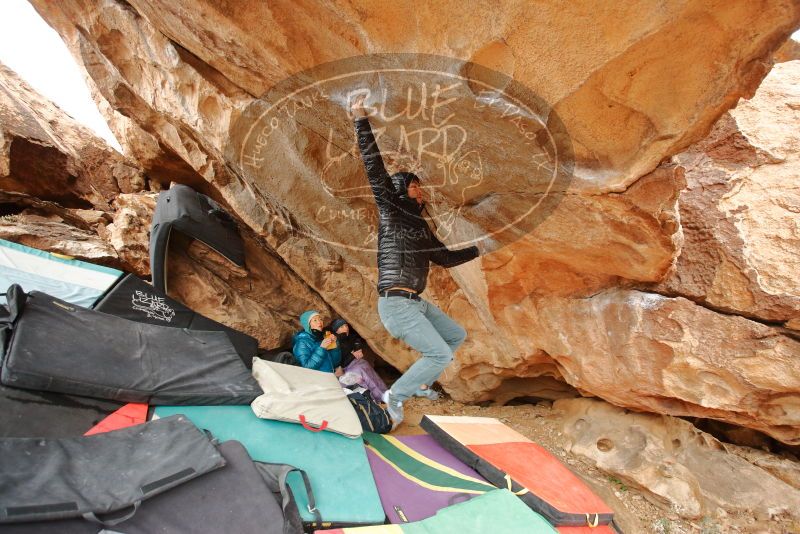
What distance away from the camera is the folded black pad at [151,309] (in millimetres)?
3822

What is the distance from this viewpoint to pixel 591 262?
3014mm

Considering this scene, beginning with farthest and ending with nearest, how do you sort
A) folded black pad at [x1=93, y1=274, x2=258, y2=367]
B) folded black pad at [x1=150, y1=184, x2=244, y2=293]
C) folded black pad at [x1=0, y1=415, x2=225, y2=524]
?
folded black pad at [x1=150, y1=184, x2=244, y2=293] → folded black pad at [x1=93, y1=274, x2=258, y2=367] → folded black pad at [x1=0, y1=415, x2=225, y2=524]

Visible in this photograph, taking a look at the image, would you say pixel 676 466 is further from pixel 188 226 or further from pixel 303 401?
pixel 188 226

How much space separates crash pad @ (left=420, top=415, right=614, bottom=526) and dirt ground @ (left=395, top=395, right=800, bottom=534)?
1.37 ft

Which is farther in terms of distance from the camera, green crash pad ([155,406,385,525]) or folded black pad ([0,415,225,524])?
green crash pad ([155,406,385,525])

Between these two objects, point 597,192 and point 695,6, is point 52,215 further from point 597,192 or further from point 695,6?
point 695,6

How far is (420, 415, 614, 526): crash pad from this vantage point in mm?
2482

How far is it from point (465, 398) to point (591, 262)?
2.43 m

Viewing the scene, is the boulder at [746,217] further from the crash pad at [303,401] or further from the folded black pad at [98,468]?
the folded black pad at [98,468]

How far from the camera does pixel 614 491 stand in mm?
3191

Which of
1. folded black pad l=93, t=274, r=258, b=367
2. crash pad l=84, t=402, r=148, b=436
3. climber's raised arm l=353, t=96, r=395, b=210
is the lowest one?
crash pad l=84, t=402, r=148, b=436

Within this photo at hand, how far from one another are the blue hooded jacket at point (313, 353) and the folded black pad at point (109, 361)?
3.82 ft

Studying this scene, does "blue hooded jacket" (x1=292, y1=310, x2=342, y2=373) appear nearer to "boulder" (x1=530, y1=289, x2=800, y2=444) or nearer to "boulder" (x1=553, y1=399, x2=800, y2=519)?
"boulder" (x1=530, y1=289, x2=800, y2=444)

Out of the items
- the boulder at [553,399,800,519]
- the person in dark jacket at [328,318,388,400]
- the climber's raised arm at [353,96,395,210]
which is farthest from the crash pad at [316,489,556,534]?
the person in dark jacket at [328,318,388,400]
